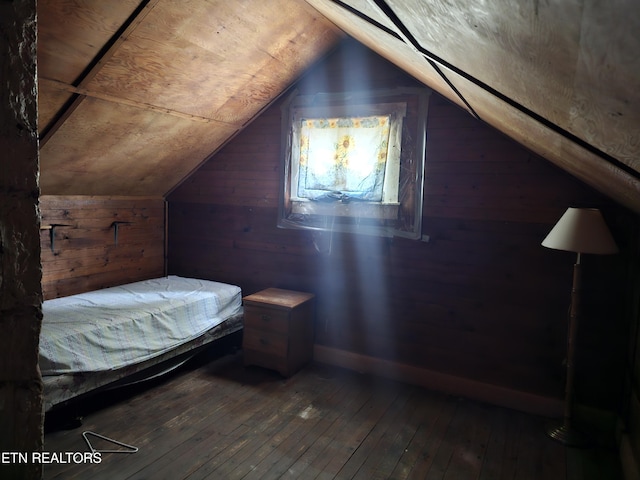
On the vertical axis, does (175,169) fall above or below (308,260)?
above

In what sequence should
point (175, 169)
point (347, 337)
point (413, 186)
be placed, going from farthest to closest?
point (175, 169) → point (347, 337) → point (413, 186)

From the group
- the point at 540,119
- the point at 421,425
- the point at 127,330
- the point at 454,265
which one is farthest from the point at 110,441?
the point at 540,119

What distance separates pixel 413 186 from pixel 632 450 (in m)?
1.96

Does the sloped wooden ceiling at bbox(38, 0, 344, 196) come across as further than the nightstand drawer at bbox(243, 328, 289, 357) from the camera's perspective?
No

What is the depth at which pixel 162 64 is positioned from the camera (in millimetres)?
2525

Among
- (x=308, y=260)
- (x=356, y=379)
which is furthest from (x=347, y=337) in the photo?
(x=308, y=260)

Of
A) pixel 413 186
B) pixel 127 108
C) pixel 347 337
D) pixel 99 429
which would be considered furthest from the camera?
pixel 347 337

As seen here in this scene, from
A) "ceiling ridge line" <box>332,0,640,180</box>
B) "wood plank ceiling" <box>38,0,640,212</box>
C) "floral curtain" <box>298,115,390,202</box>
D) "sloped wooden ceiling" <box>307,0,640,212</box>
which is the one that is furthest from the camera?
"floral curtain" <box>298,115,390,202</box>

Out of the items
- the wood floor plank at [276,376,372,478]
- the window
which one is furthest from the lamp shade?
the wood floor plank at [276,376,372,478]

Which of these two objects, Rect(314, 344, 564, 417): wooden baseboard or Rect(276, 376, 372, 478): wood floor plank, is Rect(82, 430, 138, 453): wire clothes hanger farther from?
Rect(314, 344, 564, 417): wooden baseboard

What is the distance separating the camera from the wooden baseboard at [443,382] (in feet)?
9.23

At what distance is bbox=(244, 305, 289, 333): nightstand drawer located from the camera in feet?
10.4

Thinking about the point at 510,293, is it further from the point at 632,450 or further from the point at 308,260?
the point at 308,260

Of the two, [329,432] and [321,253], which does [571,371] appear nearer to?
[329,432]
